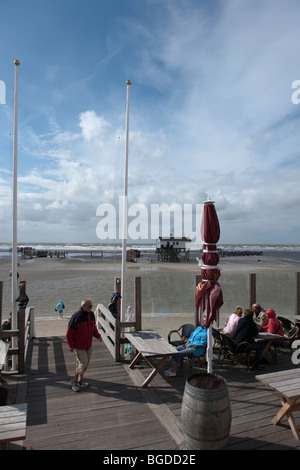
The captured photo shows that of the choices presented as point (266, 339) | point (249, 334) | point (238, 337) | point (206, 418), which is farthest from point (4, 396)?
point (266, 339)

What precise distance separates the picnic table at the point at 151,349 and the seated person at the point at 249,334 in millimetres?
1520

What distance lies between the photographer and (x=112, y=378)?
604 centimetres

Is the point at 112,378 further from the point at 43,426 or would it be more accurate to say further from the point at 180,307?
the point at 180,307

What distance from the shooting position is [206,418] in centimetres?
350

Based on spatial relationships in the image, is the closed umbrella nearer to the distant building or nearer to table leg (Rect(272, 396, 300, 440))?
table leg (Rect(272, 396, 300, 440))

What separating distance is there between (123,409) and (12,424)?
199 centimetres

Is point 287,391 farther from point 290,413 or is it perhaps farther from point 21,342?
point 21,342

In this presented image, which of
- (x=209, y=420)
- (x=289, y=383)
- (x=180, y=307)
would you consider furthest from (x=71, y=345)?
(x=180, y=307)

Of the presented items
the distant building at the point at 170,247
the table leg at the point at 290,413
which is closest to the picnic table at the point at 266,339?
the table leg at the point at 290,413

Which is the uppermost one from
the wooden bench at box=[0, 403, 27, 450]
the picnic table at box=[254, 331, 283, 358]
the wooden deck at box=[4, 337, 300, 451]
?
the wooden bench at box=[0, 403, 27, 450]

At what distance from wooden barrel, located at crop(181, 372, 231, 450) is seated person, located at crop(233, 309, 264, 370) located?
292 centimetres

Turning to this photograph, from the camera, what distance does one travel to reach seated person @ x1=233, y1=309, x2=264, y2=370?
6.37 metres
